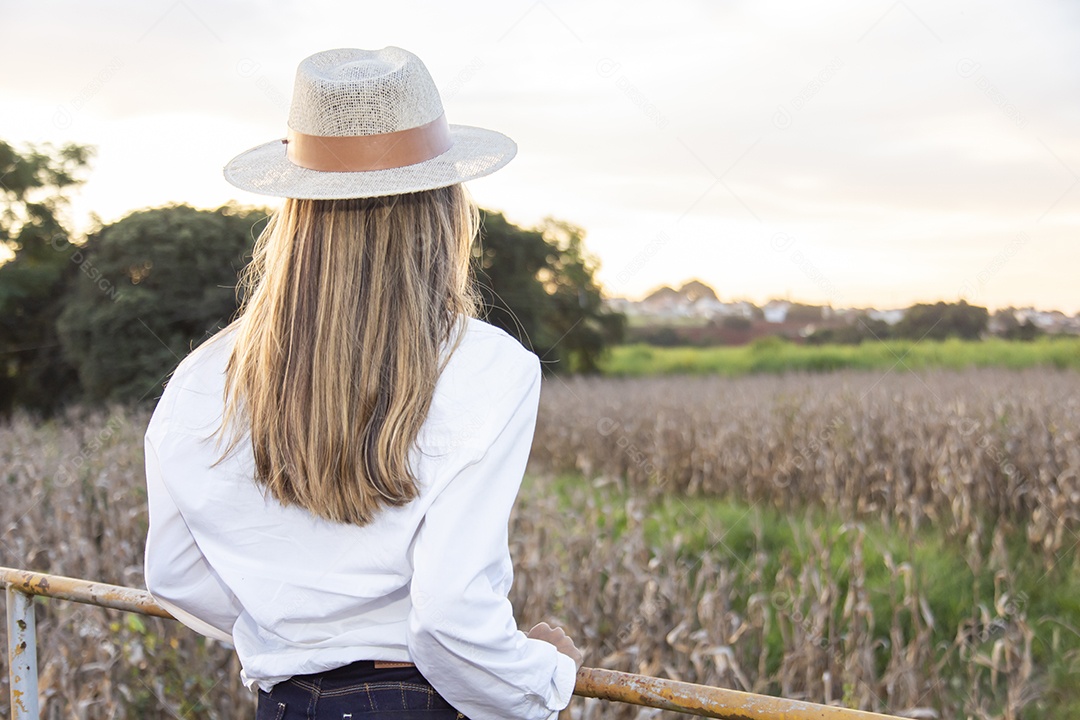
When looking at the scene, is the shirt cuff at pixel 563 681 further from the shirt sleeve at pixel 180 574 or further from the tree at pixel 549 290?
the tree at pixel 549 290

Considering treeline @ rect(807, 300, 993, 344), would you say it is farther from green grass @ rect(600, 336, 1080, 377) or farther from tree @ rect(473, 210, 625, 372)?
tree @ rect(473, 210, 625, 372)

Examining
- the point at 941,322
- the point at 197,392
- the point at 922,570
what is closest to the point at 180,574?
the point at 197,392

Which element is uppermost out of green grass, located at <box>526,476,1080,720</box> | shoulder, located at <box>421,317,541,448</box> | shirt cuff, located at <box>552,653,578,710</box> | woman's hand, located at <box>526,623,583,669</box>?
shoulder, located at <box>421,317,541,448</box>

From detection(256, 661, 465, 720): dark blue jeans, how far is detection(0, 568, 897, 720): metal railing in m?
A: 0.23

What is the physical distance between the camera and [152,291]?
9.41m

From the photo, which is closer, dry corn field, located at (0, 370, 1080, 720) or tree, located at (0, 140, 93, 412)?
dry corn field, located at (0, 370, 1080, 720)

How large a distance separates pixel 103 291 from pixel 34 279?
5.73 ft

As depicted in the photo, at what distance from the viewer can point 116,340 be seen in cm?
954

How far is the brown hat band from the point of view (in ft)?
3.91

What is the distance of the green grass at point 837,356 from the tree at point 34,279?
9.58 m

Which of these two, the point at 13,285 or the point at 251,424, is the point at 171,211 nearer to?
the point at 13,285

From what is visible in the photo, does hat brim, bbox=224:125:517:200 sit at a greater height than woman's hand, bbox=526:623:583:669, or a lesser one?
greater

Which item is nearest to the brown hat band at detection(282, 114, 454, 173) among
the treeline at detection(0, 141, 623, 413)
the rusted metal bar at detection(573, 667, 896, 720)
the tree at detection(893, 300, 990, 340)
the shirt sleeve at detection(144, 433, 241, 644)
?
the shirt sleeve at detection(144, 433, 241, 644)

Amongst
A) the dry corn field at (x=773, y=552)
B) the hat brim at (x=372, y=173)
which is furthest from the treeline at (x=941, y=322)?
the hat brim at (x=372, y=173)
